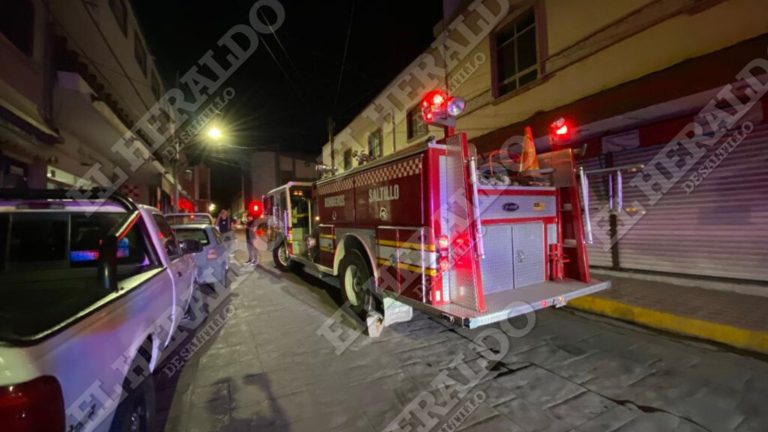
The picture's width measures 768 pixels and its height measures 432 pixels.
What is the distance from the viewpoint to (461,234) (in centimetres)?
397

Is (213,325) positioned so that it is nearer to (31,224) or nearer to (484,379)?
(31,224)

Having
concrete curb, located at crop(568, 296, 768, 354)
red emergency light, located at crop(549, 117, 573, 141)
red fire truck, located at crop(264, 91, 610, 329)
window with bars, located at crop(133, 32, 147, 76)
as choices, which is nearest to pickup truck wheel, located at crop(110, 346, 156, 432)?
red fire truck, located at crop(264, 91, 610, 329)

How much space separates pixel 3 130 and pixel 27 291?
5.36 metres

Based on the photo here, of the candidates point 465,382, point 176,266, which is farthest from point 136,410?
point 465,382

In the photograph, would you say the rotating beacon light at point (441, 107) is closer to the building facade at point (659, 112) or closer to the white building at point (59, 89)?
the building facade at point (659, 112)

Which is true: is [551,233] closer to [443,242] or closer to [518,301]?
[518,301]

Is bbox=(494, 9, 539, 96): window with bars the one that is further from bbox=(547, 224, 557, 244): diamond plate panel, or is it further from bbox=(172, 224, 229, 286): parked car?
bbox=(172, 224, 229, 286): parked car

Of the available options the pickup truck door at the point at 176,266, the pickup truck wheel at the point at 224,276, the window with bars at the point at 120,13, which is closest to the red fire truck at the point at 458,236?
the pickup truck door at the point at 176,266

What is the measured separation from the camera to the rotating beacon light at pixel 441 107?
404cm

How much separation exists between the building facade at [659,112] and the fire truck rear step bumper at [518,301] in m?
1.79

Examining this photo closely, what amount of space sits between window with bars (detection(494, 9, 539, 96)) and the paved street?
6.80 m

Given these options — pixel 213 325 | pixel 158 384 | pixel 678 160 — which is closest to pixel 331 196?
pixel 213 325

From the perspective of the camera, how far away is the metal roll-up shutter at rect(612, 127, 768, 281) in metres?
5.62

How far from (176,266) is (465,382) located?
3360mm
